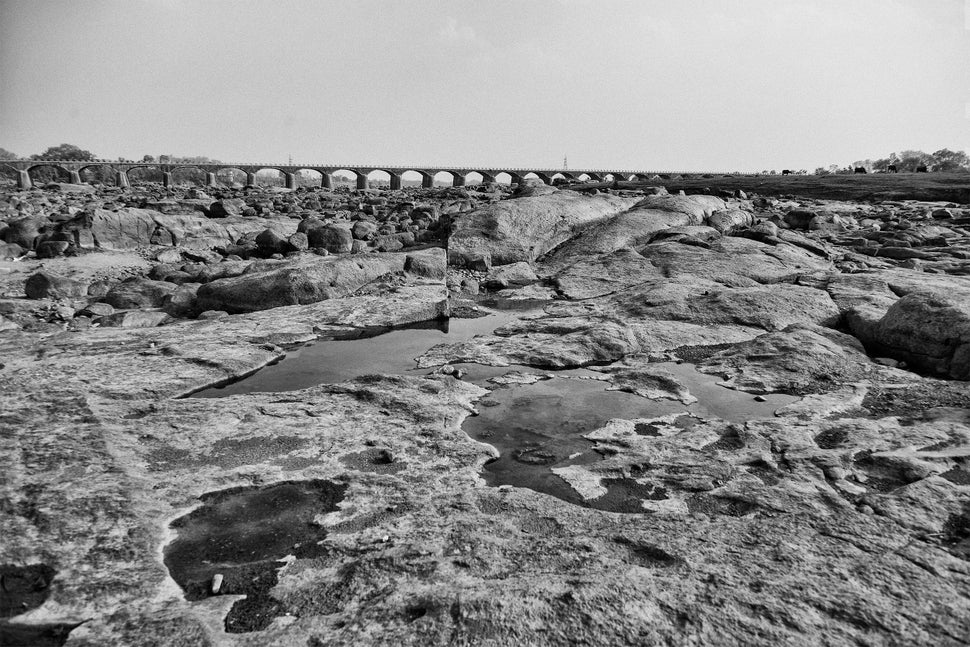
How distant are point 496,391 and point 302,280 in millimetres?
5324

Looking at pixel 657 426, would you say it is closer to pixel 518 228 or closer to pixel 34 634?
pixel 34 634

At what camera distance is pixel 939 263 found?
1282 centimetres

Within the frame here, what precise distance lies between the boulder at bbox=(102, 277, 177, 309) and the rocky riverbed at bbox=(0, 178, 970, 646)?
0.17 feet

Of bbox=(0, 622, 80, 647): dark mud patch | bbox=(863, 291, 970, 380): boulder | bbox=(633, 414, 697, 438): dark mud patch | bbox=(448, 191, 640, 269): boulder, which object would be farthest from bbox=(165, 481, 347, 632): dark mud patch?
bbox=(448, 191, 640, 269): boulder

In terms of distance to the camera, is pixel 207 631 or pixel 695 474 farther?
pixel 695 474

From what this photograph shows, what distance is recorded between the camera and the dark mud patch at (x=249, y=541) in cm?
326

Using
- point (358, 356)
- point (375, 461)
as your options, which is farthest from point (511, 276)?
point (375, 461)

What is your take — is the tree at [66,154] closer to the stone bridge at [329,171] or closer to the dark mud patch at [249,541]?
the stone bridge at [329,171]

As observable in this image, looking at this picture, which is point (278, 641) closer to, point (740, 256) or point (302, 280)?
point (302, 280)

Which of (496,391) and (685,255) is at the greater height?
(685,255)

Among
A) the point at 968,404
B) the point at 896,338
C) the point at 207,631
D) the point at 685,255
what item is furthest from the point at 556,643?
the point at 685,255

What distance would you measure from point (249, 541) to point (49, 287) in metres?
9.97

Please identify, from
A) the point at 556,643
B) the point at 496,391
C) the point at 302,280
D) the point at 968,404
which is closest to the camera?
the point at 556,643

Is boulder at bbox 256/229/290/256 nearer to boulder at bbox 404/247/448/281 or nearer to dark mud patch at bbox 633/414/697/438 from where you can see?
boulder at bbox 404/247/448/281
